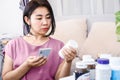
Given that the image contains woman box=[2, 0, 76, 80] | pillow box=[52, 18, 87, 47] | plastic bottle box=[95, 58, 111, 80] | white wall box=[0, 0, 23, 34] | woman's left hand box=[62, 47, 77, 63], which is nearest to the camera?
plastic bottle box=[95, 58, 111, 80]

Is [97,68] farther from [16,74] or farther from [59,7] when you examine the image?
[59,7]

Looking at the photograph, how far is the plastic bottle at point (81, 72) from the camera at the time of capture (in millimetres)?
875

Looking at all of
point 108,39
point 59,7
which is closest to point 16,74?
point 108,39

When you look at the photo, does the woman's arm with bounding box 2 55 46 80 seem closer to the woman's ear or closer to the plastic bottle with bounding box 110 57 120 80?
the woman's ear

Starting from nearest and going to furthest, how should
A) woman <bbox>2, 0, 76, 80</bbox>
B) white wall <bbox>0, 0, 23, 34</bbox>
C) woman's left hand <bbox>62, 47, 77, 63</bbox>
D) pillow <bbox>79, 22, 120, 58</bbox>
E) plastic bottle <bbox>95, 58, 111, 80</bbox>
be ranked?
1. plastic bottle <bbox>95, 58, 111, 80</bbox>
2. woman's left hand <bbox>62, 47, 77, 63</bbox>
3. woman <bbox>2, 0, 76, 80</bbox>
4. pillow <bbox>79, 22, 120, 58</bbox>
5. white wall <bbox>0, 0, 23, 34</bbox>

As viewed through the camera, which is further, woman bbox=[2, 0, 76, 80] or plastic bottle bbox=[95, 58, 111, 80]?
woman bbox=[2, 0, 76, 80]

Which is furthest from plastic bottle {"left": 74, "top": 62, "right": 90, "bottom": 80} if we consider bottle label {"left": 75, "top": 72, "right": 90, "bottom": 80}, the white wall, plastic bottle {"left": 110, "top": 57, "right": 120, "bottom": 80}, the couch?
the white wall

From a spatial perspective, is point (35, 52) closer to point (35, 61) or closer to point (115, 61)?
point (35, 61)

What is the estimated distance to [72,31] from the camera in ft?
7.55

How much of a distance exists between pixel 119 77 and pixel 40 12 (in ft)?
1.86

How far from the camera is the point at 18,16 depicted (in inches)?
121

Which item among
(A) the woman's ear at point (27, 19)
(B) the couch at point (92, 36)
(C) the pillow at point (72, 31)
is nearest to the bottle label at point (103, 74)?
(A) the woman's ear at point (27, 19)

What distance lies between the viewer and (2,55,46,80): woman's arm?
1.09 m

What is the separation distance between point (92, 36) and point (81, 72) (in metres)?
1.27
